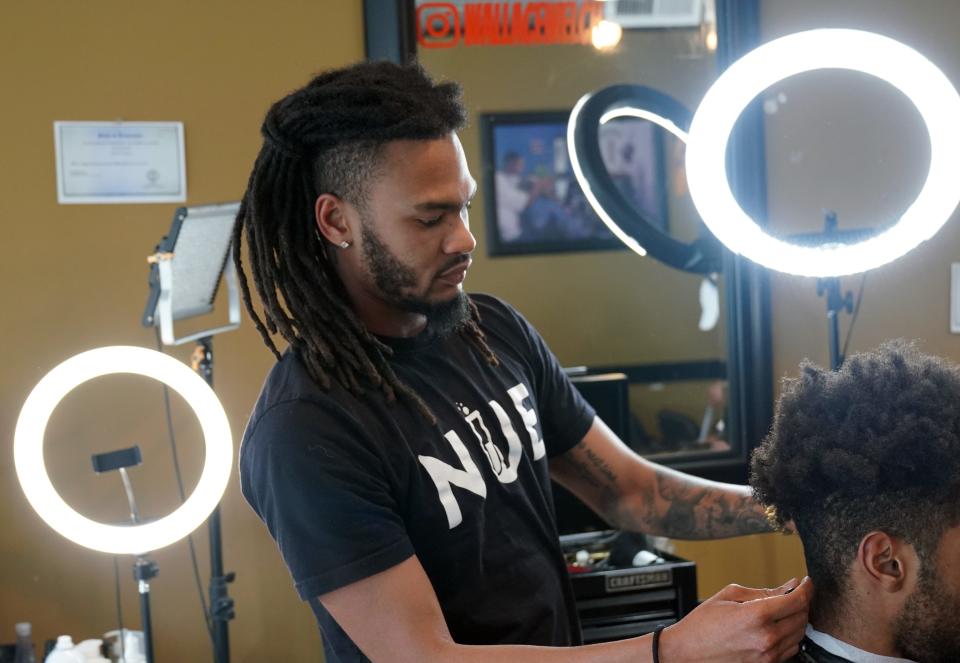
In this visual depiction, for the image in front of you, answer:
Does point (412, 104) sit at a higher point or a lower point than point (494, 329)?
higher

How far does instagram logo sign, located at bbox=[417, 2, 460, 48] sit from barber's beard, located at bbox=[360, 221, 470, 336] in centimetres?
140

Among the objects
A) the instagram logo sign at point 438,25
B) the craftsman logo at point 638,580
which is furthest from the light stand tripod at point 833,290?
the instagram logo sign at point 438,25

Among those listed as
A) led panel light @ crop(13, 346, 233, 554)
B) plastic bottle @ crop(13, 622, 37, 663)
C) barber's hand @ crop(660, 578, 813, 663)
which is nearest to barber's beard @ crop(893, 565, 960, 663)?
barber's hand @ crop(660, 578, 813, 663)

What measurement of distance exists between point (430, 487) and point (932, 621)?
0.57m

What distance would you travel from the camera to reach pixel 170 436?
2557 millimetres

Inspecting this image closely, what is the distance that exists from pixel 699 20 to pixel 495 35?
0.53m

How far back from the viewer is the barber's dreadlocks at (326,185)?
1.32 metres

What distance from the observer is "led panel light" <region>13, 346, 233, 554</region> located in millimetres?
1886

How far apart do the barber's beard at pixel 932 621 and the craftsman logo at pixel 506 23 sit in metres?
→ 1.83

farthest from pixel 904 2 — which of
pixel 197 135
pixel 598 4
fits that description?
pixel 197 135

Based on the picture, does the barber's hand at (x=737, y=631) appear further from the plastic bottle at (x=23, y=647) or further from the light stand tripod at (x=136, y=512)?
the plastic bottle at (x=23, y=647)

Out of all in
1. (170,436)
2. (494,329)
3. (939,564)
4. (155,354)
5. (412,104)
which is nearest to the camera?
(939,564)

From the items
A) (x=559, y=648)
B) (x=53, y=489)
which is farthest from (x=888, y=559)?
(x=53, y=489)

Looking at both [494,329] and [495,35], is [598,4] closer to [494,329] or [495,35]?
[495,35]
